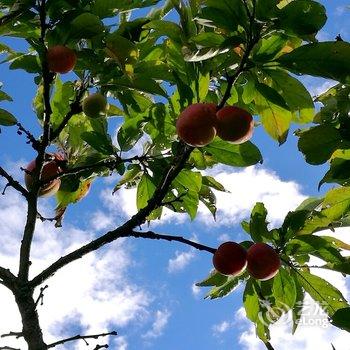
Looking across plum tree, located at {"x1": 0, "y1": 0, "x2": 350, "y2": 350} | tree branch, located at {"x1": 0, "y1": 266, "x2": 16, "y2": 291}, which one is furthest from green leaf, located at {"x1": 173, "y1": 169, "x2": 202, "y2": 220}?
tree branch, located at {"x1": 0, "y1": 266, "x2": 16, "y2": 291}

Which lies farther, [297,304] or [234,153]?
[297,304]

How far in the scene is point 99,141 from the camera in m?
2.83

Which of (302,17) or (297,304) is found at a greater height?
(302,17)

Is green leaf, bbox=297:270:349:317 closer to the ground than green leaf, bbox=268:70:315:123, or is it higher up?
closer to the ground

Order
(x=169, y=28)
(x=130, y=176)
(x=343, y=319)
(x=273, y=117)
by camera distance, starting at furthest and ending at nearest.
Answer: (x=130, y=176) < (x=273, y=117) < (x=169, y=28) < (x=343, y=319)

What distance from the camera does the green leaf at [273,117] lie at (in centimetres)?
255

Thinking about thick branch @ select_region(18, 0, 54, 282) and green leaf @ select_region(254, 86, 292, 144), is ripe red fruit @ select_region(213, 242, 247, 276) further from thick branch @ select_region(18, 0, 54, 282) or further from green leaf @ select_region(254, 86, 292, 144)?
thick branch @ select_region(18, 0, 54, 282)

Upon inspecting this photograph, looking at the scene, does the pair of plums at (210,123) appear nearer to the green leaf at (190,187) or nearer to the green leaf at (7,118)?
the green leaf at (190,187)

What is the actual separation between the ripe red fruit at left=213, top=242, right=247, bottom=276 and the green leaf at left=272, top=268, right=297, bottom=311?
11.4 inches

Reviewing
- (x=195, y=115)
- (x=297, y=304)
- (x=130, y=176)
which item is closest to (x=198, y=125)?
(x=195, y=115)

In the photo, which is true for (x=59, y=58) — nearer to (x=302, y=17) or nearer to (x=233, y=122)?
(x=233, y=122)

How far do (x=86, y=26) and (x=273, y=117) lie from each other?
93 cm

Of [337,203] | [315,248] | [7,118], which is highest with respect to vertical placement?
[7,118]

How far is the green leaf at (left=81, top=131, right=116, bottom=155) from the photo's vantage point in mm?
2799
